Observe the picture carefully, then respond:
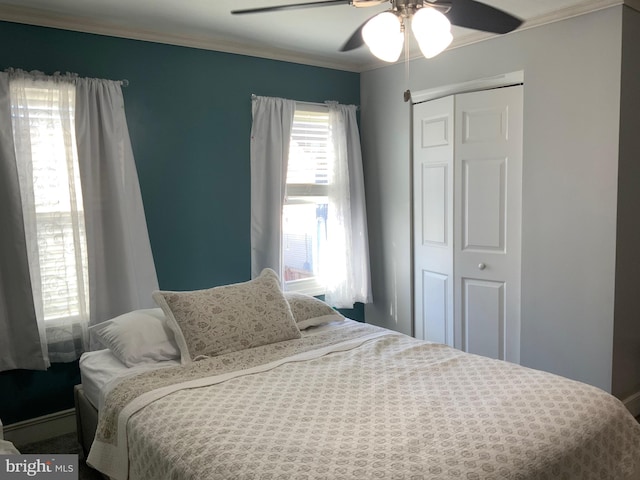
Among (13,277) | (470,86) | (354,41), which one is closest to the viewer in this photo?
(354,41)

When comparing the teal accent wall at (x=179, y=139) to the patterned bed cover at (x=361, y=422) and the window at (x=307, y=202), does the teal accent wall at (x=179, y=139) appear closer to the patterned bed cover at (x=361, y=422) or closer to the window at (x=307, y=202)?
the window at (x=307, y=202)

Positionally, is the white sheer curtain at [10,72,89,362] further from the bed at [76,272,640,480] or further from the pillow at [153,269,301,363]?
the pillow at [153,269,301,363]

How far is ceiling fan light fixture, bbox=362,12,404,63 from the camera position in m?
1.79

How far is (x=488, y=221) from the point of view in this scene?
137 inches

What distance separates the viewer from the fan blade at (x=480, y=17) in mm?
1866

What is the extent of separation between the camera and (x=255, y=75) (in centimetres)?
370

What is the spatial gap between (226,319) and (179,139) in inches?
54.6

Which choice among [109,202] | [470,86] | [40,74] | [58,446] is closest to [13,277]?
[109,202]

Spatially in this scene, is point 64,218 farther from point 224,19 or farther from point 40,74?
point 224,19

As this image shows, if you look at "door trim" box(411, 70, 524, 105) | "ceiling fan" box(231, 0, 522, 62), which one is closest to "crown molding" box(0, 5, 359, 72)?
"door trim" box(411, 70, 524, 105)

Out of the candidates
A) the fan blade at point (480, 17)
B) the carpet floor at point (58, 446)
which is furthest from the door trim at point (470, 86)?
the carpet floor at point (58, 446)

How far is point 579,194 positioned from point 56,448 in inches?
128

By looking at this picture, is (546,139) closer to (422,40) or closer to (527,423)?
(422,40)

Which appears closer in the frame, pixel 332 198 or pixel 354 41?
pixel 354 41
